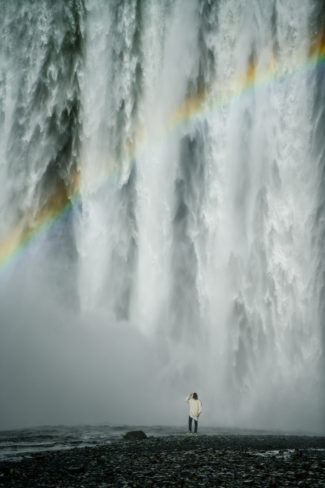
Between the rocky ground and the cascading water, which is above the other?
the cascading water

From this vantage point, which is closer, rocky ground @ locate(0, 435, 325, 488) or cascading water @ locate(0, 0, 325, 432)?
rocky ground @ locate(0, 435, 325, 488)

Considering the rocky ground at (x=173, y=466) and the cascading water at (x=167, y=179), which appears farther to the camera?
the cascading water at (x=167, y=179)

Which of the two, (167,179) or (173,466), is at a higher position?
(167,179)

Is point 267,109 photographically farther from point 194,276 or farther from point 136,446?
point 136,446

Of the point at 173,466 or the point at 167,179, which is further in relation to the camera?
the point at 167,179

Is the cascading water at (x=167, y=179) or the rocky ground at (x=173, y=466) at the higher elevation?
the cascading water at (x=167, y=179)
